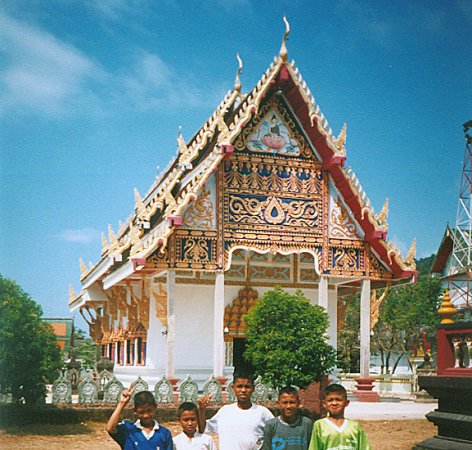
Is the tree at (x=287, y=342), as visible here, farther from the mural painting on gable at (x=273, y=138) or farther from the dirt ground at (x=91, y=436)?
the mural painting on gable at (x=273, y=138)

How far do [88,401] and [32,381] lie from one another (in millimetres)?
1647

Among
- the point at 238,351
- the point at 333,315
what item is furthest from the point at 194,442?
the point at 333,315

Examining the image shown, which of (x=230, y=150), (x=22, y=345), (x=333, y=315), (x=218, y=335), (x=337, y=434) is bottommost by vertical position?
(x=337, y=434)

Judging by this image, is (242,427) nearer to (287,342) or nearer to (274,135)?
(287,342)

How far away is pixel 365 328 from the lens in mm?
18594

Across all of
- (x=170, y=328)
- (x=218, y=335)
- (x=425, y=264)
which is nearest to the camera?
(x=170, y=328)

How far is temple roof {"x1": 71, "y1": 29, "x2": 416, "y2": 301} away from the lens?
54.6 feet

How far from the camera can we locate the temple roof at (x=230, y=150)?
1666 centimetres

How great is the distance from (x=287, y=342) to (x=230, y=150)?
4.97 meters

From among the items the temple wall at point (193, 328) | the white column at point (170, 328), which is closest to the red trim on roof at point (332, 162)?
the temple wall at point (193, 328)

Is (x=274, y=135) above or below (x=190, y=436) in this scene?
above

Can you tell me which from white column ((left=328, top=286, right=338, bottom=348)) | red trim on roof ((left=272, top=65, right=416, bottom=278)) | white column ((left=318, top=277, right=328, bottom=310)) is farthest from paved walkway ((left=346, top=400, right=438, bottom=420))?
red trim on roof ((left=272, top=65, right=416, bottom=278))

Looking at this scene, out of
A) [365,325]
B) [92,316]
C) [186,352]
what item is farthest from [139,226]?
[92,316]

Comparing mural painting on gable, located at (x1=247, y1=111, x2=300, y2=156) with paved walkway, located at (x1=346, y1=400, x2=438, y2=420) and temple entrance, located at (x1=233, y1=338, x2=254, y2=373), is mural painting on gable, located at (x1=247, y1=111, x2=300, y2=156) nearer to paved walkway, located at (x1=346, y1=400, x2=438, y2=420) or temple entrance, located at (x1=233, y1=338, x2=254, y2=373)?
temple entrance, located at (x1=233, y1=338, x2=254, y2=373)
